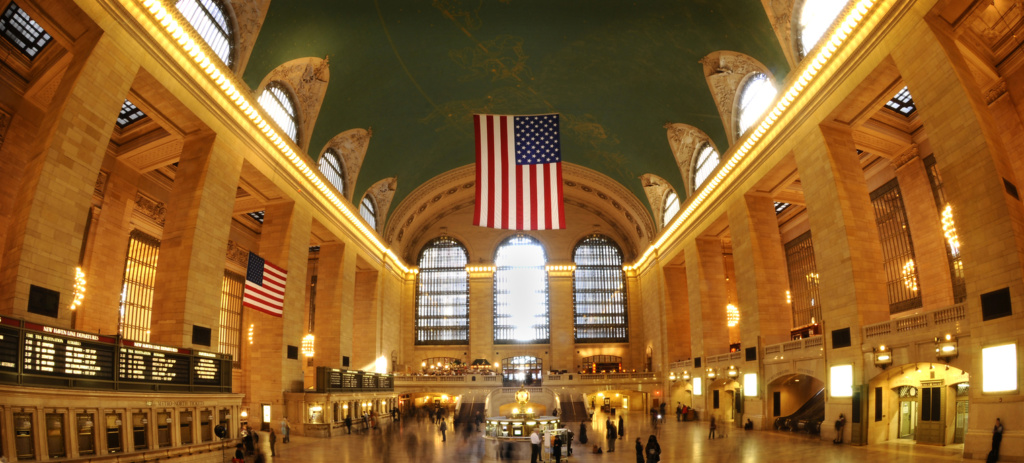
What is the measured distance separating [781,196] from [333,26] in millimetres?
18622

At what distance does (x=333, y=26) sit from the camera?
20.7 m

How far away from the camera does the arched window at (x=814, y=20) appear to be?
17188mm

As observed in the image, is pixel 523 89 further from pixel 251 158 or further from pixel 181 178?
pixel 181 178

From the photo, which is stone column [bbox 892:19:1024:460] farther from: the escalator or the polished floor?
the escalator

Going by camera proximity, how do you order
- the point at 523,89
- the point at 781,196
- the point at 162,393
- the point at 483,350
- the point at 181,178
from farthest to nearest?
the point at 483,350
the point at 523,89
the point at 781,196
the point at 181,178
the point at 162,393

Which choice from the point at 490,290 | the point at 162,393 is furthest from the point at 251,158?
the point at 490,290

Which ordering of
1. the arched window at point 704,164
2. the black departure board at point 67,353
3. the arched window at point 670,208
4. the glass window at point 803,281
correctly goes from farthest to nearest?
→ the arched window at point 670,208, the glass window at point 803,281, the arched window at point 704,164, the black departure board at point 67,353

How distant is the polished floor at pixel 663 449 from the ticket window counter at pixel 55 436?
5.27 meters

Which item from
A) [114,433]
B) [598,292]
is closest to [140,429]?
[114,433]

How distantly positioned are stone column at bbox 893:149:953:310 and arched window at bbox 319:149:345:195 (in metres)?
22.3

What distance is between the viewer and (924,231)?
21266mm

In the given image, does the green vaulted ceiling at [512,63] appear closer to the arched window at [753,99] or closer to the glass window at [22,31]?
the arched window at [753,99]

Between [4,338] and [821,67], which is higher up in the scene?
[821,67]

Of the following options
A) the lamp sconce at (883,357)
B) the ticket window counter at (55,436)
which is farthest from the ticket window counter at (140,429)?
the lamp sconce at (883,357)
